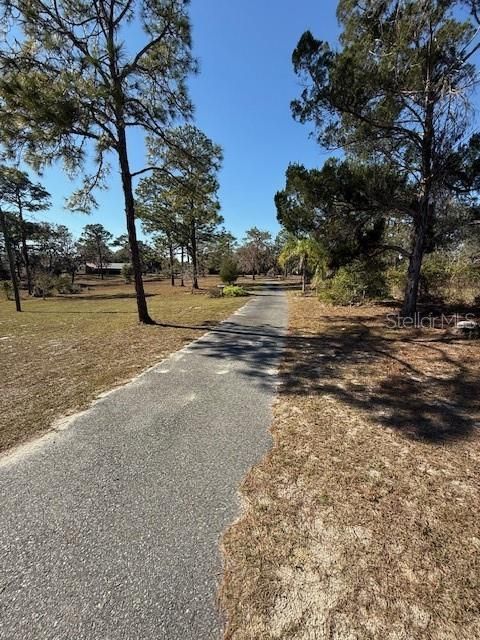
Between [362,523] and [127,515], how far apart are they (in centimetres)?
155

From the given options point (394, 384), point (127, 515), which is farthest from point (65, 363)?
point (394, 384)

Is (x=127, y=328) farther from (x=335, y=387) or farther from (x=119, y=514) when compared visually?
(x=119, y=514)

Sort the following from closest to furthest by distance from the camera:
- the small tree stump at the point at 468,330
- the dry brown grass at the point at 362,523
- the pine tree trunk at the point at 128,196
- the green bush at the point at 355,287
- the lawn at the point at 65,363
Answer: the dry brown grass at the point at 362,523 → the lawn at the point at 65,363 → the small tree stump at the point at 468,330 → the pine tree trunk at the point at 128,196 → the green bush at the point at 355,287

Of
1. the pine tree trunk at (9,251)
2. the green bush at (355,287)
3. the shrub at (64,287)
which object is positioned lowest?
the shrub at (64,287)

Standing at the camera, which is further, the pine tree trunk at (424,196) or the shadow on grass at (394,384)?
the pine tree trunk at (424,196)

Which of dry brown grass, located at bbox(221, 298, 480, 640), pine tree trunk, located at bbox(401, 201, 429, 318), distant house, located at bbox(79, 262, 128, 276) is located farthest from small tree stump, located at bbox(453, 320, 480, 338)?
distant house, located at bbox(79, 262, 128, 276)

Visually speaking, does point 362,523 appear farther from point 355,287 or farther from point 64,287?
point 64,287

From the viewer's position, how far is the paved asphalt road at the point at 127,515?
1.42m

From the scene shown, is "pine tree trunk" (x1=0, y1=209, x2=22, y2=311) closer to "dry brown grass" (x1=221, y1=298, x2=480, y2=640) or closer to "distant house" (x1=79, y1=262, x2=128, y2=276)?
"dry brown grass" (x1=221, y1=298, x2=480, y2=640)

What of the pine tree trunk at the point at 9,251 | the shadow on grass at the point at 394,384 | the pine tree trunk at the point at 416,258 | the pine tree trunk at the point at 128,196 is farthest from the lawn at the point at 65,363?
the pine tree trunk at the point at 9,251

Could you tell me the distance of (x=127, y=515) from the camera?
6.58 feet

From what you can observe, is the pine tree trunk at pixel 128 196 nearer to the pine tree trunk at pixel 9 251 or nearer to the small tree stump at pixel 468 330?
the small tree stump at pixel 468 330

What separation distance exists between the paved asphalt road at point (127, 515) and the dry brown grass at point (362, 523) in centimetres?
22

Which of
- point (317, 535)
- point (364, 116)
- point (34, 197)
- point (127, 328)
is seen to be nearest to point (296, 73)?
point (364, 116)
